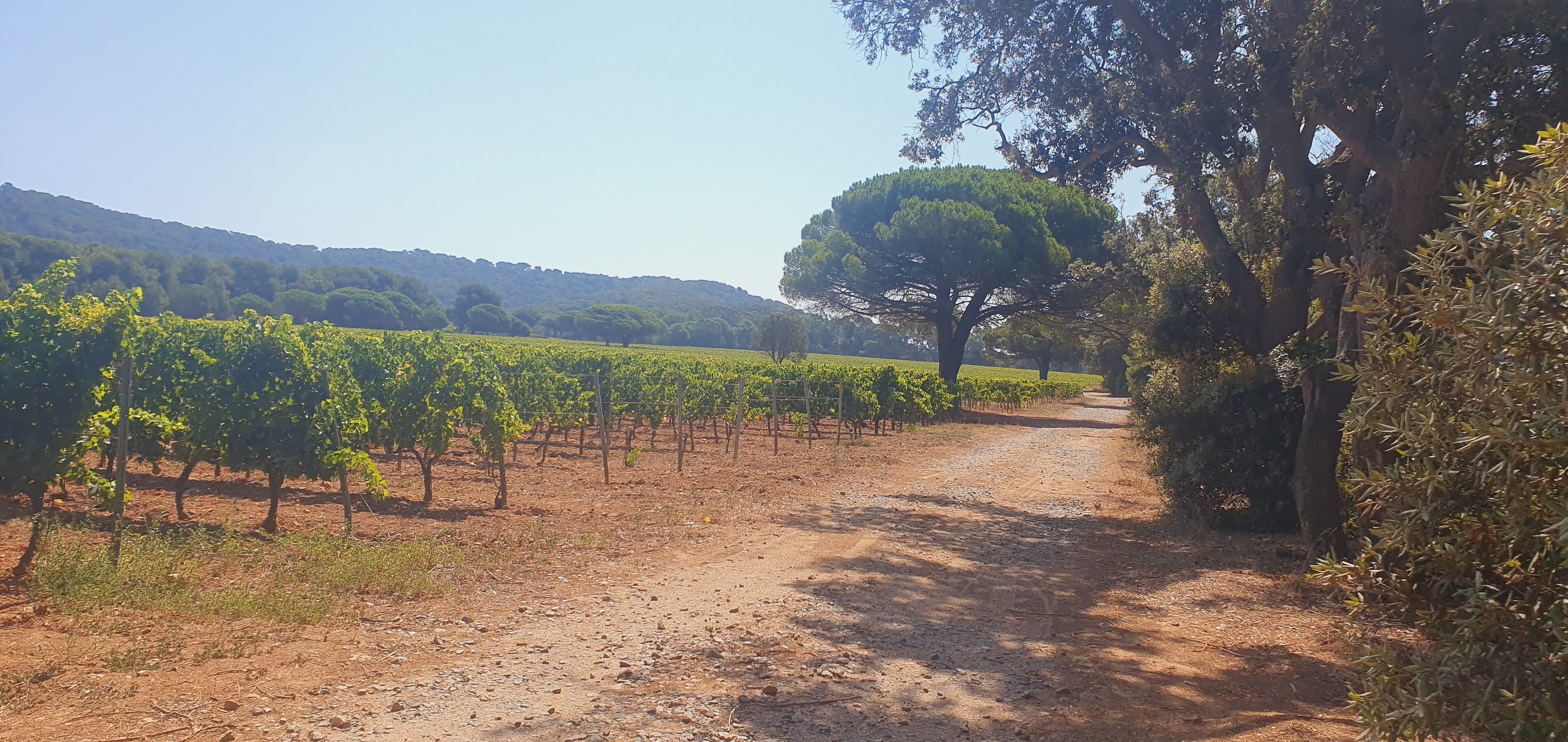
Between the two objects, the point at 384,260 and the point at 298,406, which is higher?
the point at 384,260

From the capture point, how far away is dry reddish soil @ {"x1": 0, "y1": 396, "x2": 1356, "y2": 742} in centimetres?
464

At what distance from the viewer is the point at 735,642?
6.12 m

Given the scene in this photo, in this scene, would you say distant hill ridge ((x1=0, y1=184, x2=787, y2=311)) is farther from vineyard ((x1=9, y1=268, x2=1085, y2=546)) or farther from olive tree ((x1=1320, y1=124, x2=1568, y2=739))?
olive tree ((x1=1320, y1=124, x2=1568, y2=739))

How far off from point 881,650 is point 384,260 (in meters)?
153

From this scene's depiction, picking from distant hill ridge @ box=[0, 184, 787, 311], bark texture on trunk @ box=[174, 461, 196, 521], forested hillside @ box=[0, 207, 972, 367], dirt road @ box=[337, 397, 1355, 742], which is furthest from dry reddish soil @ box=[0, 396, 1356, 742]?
distant hill ridge @ box=[0, 184, 787, 311]

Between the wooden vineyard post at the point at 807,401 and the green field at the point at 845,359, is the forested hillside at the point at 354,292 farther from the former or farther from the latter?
the wooden vineyard post at the point at 807,401

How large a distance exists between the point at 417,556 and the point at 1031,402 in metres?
50.4

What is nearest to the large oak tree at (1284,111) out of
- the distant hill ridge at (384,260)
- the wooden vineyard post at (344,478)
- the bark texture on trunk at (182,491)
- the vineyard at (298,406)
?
the vineyard at (298,406)

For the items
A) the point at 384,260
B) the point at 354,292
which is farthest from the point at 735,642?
the point at 384,260

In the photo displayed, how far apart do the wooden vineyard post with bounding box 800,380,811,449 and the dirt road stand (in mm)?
10531

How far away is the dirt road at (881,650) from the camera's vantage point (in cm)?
470

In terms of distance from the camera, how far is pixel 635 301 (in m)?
160

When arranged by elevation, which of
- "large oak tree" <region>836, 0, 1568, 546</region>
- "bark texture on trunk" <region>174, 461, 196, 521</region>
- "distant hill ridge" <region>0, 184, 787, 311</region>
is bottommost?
"bark texture on trunk" <region>174, 461, 196, 521</region>

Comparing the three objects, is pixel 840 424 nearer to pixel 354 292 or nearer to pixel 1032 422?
pixel 1032 422
